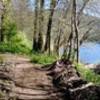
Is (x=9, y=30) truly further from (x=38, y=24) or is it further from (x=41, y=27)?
(x=38, y=24)

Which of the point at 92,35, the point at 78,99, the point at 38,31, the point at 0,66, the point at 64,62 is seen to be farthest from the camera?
the point at 92,35

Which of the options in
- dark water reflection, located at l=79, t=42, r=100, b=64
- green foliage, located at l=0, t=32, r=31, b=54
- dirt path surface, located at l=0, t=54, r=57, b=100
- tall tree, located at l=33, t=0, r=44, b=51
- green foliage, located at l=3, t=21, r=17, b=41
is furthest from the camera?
dark water reflection, located at l=79, t=42, r=100, b=64

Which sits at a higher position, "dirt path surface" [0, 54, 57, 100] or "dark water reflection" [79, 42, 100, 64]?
"dirt path surface" [0, 54, 57, 100]

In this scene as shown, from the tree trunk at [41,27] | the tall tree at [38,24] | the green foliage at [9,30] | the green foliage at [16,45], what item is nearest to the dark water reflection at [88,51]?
the green foliage at [16,45]

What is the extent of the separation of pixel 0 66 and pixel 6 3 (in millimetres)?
15636

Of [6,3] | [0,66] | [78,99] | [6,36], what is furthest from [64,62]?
[6,36]

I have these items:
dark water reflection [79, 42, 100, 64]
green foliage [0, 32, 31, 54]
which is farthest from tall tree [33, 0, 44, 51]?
dark water reflection [79, 42, 100, 64]

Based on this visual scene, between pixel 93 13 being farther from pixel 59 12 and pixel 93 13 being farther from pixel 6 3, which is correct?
pixel 6 3

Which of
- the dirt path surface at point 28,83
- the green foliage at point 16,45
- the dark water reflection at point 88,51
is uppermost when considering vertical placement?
the dirt path surface at point 28,83

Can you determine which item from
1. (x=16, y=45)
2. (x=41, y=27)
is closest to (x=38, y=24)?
(x=41, y=27)

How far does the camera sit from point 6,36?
3416cm

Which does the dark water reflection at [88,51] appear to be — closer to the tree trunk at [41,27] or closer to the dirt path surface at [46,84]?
the tree trunk at [41,27]

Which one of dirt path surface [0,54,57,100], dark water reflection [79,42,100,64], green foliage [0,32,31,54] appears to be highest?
dirt path surface [0,54,57,100]

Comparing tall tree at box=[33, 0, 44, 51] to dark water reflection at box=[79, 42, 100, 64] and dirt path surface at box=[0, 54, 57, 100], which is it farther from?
dark water reflection at box=[79, 42, 100, 64]
